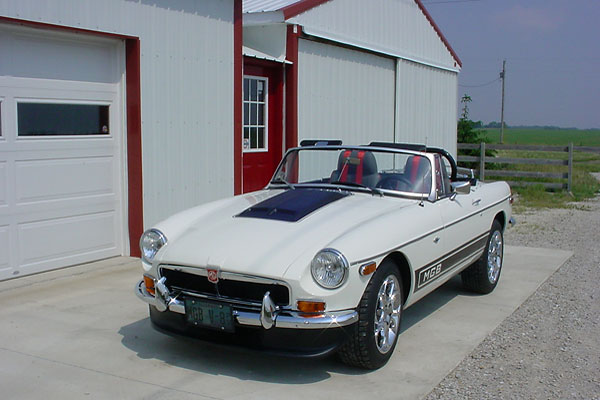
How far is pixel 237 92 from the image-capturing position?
977 centimetres

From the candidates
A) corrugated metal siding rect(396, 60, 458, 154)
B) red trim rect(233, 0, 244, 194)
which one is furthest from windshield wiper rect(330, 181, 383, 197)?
corrugated metal siding rect(396, 60, 458, 154)

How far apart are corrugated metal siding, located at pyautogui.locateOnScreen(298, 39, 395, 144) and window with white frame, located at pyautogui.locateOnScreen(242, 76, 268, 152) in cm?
59

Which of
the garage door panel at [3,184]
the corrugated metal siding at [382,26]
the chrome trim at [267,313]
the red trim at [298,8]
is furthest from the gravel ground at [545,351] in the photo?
the corrugated metal siding at [382,26]

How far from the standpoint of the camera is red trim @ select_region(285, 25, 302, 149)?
436 inches

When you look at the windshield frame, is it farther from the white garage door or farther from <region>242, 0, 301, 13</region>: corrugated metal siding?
<region>242, 0, 301, 13</region>: corrugated metal siding

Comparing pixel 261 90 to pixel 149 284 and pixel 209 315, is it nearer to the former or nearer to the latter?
pixel 149 284

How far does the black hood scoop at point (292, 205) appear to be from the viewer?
5.26m

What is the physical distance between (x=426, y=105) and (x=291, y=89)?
580cm

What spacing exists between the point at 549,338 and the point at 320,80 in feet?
23.2

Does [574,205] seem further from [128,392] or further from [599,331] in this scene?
[128,392]

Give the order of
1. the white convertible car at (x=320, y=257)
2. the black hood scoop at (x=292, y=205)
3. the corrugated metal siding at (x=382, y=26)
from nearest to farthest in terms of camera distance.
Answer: the white convertible car at (x=320, y=257)
the black hood scoop at (x=292, y=205)
the corrugated metal siding at (x=382, y=26)

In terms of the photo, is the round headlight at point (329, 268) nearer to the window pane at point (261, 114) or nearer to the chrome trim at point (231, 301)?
the chrome trim at point (231, 301)

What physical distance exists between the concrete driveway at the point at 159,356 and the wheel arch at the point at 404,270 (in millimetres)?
470

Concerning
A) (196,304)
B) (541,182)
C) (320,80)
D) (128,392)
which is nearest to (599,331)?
(196,304)
